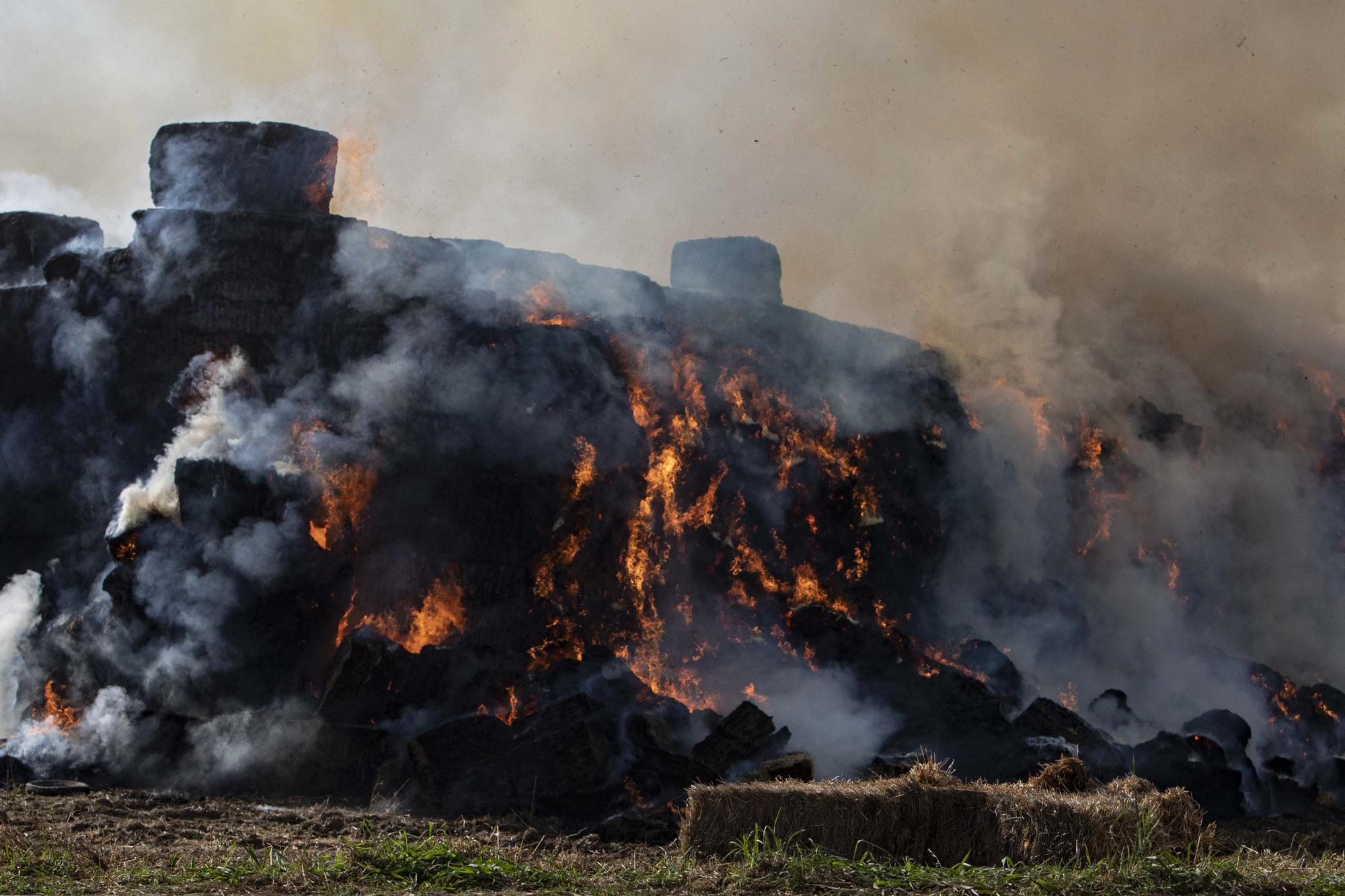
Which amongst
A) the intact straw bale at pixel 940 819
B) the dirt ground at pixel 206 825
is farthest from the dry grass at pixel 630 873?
the dirt ground at pixel 206 825

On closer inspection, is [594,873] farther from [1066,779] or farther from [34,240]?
[34,240]

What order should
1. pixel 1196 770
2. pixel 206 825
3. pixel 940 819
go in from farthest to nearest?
pixel 1196 770 < pixel 206 825 < pixel 940 819

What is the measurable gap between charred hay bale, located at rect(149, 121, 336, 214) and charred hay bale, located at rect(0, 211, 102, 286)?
655 cm

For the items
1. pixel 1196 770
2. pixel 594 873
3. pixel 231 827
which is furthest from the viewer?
pixel 1196 770

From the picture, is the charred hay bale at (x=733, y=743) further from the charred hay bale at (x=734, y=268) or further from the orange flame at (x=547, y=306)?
the charred hay bale at (x=734, y=268)

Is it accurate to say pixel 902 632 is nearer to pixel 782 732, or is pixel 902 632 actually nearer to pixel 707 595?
pixel 707 595

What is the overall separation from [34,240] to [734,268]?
2436 cm

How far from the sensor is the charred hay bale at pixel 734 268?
163ft

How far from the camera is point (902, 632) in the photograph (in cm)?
4188

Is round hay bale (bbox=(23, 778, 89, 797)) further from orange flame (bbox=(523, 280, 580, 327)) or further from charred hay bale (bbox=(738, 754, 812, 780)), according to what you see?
orange flame (bbox=(523, 280, 580, 327))

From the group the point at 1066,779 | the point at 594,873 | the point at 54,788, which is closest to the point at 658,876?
the point at 594,873

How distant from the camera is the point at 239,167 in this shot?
40.5 metres

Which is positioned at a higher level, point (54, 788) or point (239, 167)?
point (239, 167)

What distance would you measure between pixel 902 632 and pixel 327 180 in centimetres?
2258
